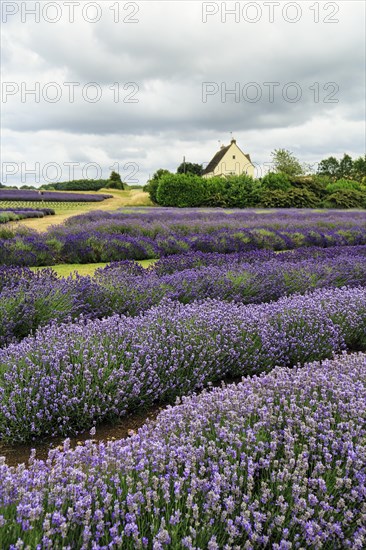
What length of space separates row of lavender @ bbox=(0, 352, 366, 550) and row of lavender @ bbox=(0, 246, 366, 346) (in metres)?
2.26

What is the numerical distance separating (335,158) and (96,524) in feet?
211

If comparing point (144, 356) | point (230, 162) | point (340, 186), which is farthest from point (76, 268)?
point (230, 162)

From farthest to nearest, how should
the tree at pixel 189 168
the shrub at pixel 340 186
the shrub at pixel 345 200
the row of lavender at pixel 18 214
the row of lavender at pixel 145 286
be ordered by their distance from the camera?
the tree at pixel 189 168, the shrub at pixel 340 186, the shrub at pixel 345 200, the row of lavender at pixel 18 214, the row of lavender at pixel 145 286

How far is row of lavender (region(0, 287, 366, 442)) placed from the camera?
2.98 metres

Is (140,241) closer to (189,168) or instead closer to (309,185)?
(309,185)

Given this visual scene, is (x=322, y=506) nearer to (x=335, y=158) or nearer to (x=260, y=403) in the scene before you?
(x=260, y=403)

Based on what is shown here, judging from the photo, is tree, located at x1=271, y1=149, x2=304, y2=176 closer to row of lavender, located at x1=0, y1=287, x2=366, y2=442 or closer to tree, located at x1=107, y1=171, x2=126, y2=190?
tree, located at x1=107, y1=171, x2=126, y2=190

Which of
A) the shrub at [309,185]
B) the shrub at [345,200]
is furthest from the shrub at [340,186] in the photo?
the shrub at [309,185]

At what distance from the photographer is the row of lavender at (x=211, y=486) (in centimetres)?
162

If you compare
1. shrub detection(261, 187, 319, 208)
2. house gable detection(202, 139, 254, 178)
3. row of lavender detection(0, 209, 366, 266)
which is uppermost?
house gable detection(202, 139, 254, 178)

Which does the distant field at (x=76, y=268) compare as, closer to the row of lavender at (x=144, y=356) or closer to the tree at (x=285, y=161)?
the row of lavender at (x=144, y=356)

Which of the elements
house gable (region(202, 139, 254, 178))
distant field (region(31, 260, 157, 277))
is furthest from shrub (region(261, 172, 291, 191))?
distant field (region(31, 260, 157, 277))

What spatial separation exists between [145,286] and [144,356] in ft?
6.69

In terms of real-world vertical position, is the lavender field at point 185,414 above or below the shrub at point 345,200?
below
